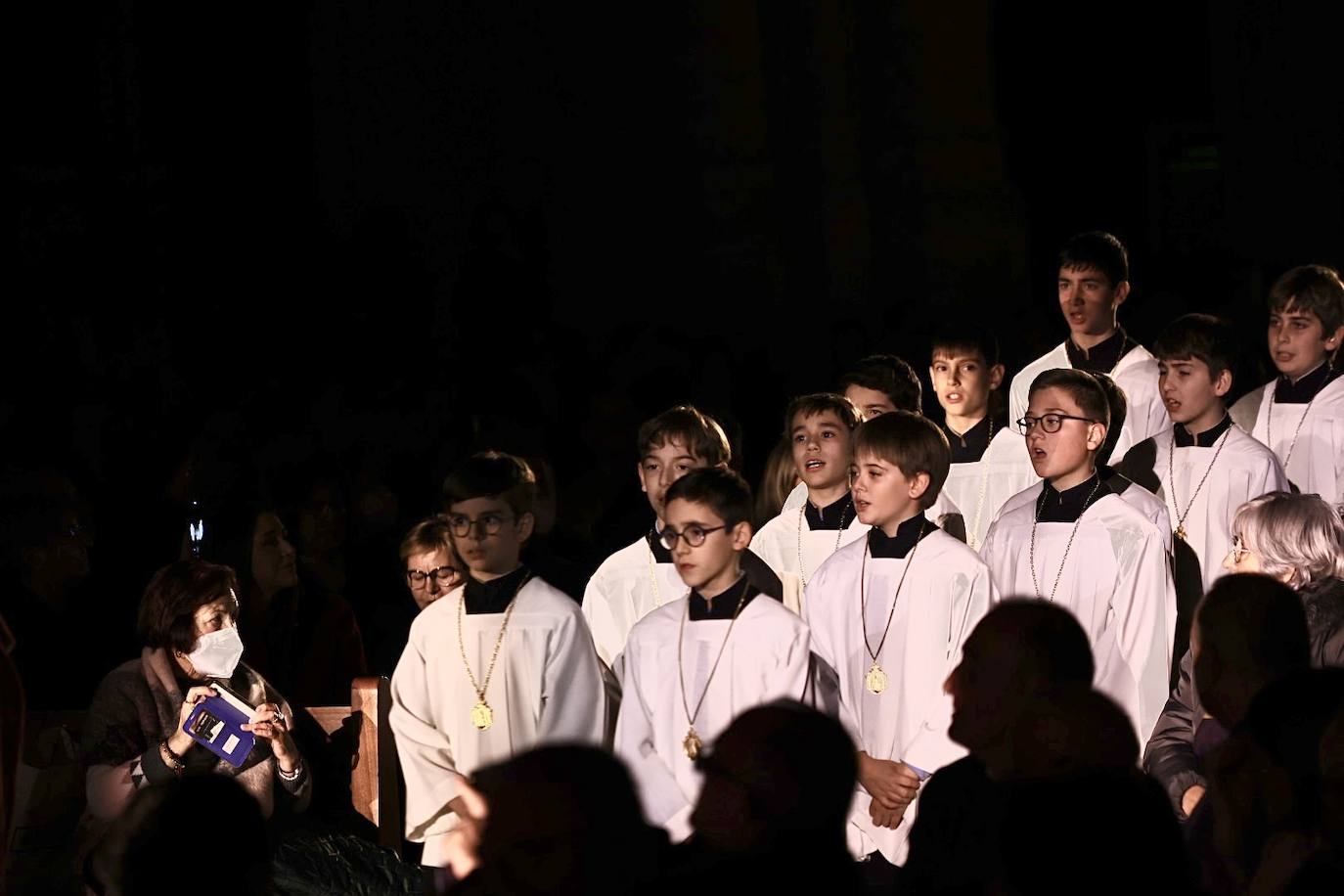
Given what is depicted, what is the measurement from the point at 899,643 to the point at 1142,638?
2.85ft

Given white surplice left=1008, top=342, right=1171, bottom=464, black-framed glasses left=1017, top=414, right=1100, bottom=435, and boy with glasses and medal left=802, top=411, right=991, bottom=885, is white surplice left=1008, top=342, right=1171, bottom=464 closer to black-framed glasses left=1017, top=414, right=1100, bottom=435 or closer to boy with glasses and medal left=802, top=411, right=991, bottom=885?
black-framed glasses left=1017, top=414, right=1100, bottom=435

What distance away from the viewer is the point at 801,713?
11.6 ft

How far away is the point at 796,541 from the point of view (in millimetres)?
6750

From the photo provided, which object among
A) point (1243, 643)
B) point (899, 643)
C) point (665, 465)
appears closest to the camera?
point (1243, 643)

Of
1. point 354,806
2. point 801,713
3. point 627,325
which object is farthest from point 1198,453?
point 627,325

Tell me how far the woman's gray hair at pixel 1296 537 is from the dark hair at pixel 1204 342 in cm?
189

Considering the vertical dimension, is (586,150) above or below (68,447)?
above

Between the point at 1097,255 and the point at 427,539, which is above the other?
the point at 1097,255

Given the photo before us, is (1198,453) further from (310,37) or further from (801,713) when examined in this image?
(310,37)

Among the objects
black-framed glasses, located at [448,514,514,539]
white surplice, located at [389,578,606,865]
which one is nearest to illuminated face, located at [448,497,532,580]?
black-framed glasses, located at [448,514,514,539]

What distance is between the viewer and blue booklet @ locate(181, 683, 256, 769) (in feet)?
17.3

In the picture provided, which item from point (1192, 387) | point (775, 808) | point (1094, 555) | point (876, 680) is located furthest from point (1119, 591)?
point (775, 808)

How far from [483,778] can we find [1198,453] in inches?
179

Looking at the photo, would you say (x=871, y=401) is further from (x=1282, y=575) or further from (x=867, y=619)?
(x=1282, y=575)
